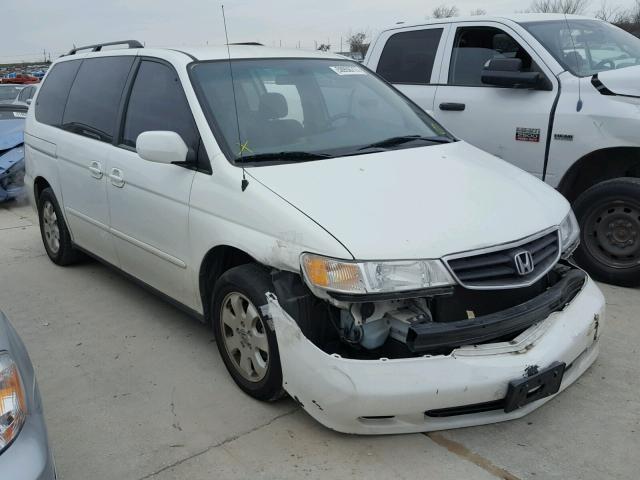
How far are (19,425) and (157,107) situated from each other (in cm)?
233

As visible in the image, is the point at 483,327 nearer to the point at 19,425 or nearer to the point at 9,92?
the point at 19,425

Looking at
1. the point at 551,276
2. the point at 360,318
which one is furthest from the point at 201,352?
the point at 551,276

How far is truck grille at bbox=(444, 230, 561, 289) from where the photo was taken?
8.54 ft

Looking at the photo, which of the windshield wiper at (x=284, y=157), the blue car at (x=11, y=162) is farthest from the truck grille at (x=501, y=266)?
the blue car at (x=11, y=162)

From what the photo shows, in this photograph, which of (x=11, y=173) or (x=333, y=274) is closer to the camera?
(x=333, y=274)

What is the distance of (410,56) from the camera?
19.1 ft

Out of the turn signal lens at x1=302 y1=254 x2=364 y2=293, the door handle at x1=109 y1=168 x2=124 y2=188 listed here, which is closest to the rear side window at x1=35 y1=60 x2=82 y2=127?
the door handle at x1=109 y1=168 x2=124 y2=188

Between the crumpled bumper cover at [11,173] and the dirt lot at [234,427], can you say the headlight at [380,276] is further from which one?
the crumpled bumper cover at [11,173]

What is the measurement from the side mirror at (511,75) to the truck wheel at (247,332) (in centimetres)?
286

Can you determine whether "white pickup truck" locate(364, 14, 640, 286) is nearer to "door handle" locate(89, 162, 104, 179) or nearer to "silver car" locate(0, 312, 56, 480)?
"door handle" locate(89, 162, 104, 179)

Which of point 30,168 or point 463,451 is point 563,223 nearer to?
point 463,451

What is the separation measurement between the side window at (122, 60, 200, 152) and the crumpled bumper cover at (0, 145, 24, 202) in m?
4.81

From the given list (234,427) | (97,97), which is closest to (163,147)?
(234,427)

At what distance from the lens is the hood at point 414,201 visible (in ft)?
8.61
